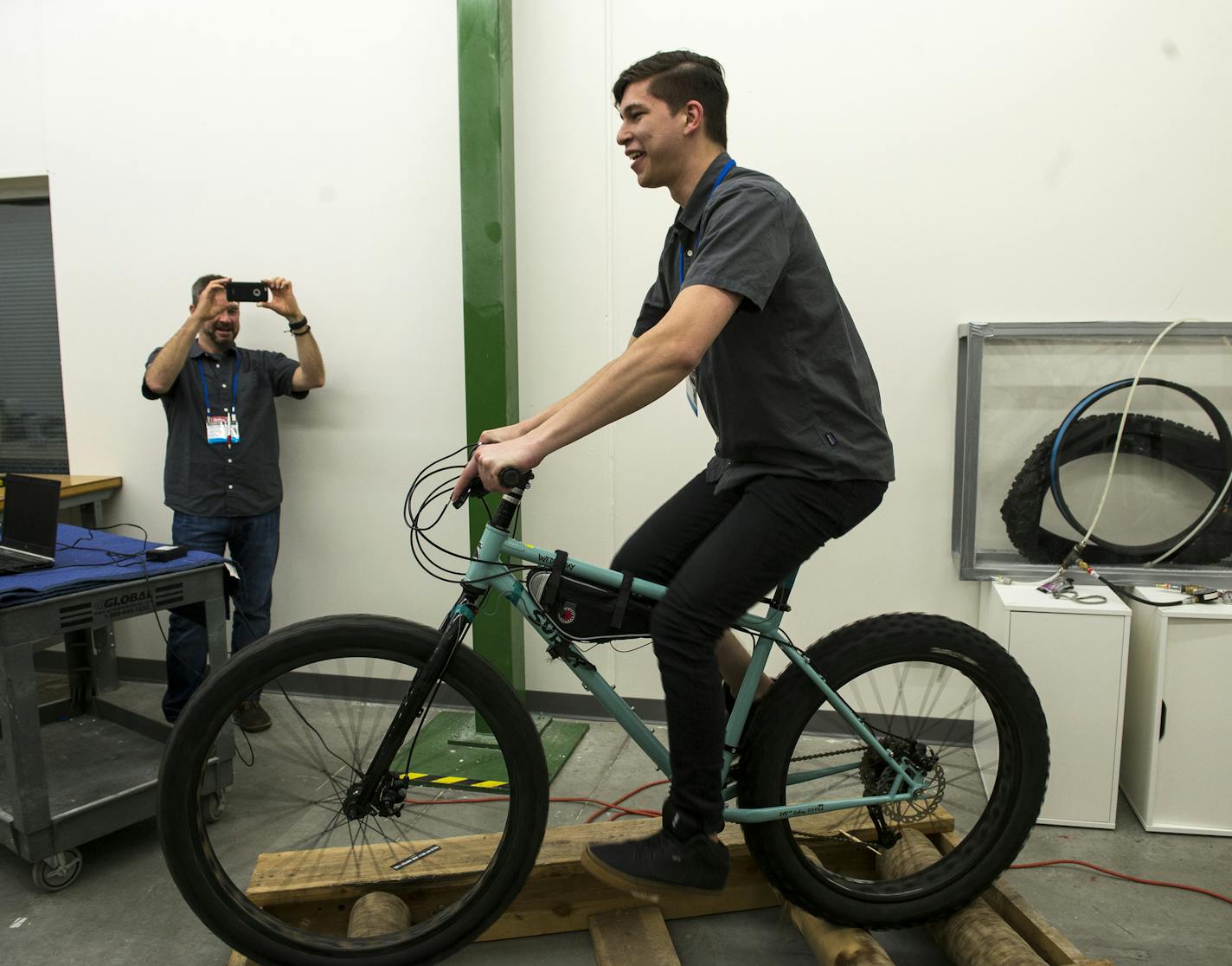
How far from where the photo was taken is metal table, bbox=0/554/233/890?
227 centimetres

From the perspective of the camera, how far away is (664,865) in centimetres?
172

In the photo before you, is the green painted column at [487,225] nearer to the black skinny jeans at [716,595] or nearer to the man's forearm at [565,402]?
the man's forearm at [565,402]

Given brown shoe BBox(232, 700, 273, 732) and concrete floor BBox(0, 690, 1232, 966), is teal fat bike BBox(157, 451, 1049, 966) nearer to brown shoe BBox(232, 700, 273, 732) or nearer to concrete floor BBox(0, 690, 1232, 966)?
concrete floor BBox(0, 690, 1232, 966)

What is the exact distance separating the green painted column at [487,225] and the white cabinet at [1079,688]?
172 centimetres

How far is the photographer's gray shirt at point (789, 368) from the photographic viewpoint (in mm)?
1688

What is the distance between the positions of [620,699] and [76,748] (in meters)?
1.98

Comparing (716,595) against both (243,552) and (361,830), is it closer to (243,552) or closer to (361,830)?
(361,830)

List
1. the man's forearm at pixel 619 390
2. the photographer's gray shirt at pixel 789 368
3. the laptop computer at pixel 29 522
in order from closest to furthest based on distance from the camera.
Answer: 1. the man's forearm at pixel 619 390
2. the photographer's gray shirt at pixel 789 368
3. the laptop computer at pixel 29 522

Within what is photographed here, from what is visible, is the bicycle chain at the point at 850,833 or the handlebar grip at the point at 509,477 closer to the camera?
the handlebar grip at the point at 509,477

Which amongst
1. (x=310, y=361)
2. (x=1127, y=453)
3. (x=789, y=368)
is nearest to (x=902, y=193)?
(x=1127, y=453)

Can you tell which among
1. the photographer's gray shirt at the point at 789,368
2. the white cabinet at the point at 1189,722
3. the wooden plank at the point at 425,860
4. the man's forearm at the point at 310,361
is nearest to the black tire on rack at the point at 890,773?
the wooden plank at the point at 425,860

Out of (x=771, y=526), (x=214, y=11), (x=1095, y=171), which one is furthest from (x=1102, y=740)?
(x=214, y=11)

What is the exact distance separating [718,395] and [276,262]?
8.25 ft

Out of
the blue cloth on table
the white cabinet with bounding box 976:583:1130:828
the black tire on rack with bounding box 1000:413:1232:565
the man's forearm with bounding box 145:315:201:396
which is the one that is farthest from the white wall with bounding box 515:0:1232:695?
the blue cloth on table
